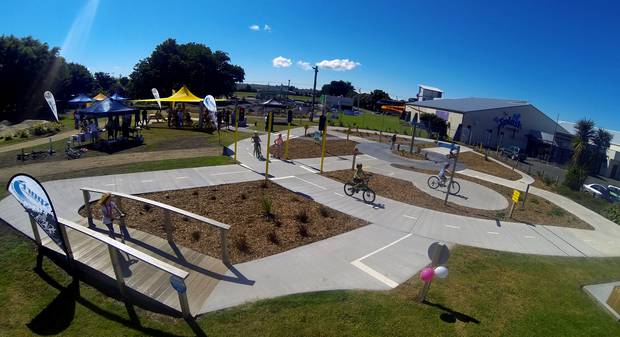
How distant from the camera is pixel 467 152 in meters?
33.9

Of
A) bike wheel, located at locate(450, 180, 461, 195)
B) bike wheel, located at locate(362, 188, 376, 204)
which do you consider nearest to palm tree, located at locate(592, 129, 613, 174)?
bike wheel, located at locate(450, 180, 461, 195)

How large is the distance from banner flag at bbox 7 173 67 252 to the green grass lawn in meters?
0.94

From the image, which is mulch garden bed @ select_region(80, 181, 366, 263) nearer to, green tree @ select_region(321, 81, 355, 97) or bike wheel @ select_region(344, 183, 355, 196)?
bike wheel @ select_region(344, 183, 355, 196)

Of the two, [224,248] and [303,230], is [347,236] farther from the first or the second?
[224,248]

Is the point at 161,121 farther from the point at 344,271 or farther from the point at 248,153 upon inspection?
the point at 344,271

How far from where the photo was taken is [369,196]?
14.1 metres

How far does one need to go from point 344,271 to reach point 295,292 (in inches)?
63.5

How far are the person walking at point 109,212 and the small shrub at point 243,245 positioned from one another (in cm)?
284

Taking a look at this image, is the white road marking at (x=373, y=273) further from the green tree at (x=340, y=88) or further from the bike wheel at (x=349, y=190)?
the green tree at (x=340, y=88)

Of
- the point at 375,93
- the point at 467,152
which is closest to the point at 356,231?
the point at 467,152

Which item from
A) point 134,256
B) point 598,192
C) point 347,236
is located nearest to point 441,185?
point 347,236

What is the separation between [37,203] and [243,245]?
4581 millimetres

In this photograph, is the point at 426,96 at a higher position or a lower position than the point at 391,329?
higher

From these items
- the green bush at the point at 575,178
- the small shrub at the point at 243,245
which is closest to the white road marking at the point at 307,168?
the small shrub at the point at 243,245
